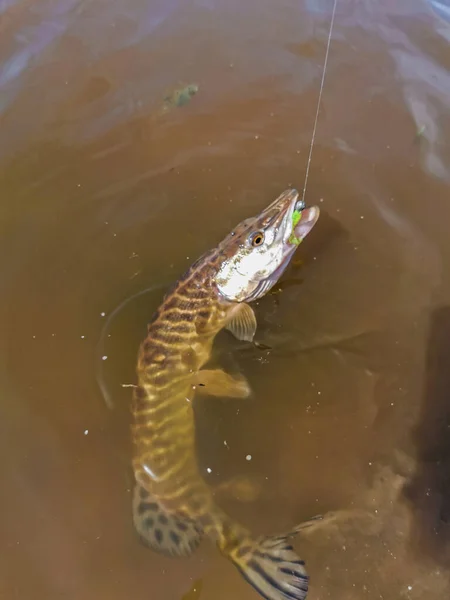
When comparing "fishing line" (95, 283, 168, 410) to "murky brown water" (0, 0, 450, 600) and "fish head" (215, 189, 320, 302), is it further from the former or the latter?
"fish head" (215, 189, 320, 302)

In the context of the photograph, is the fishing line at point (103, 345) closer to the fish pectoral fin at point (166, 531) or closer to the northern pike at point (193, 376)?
the northern pike at point (193, 376)

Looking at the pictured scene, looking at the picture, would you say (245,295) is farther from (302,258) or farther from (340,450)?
(340,450)

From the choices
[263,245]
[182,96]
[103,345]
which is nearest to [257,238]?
[263,245]

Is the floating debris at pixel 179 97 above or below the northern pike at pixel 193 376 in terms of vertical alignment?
above

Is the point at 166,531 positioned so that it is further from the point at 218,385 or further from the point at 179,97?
the point at 179,97

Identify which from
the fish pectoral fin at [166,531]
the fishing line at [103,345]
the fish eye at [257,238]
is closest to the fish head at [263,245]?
the fish eye at [257,238]

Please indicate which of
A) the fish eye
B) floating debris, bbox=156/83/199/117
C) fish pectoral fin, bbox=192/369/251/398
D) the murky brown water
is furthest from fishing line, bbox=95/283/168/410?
floating debris, bbox=156/83/199/117
